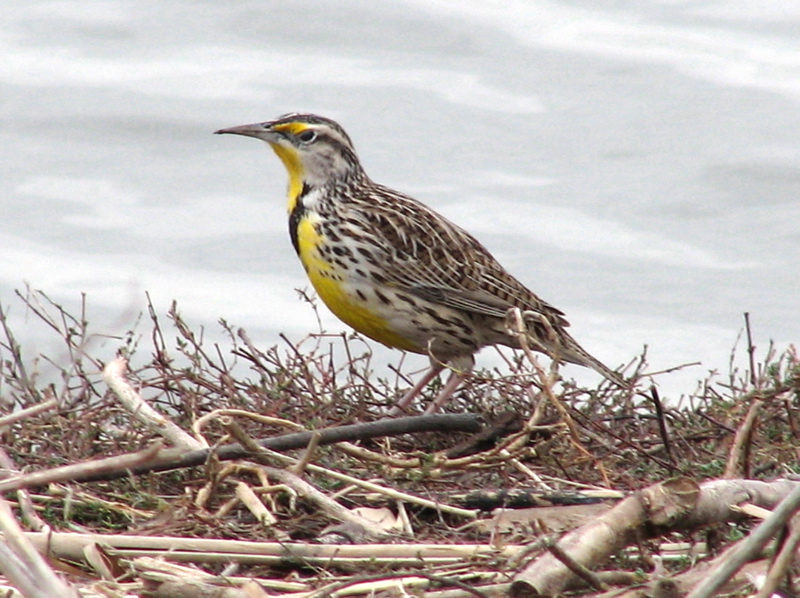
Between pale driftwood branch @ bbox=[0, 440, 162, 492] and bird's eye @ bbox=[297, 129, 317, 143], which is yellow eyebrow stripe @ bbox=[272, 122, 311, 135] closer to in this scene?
bird's eye @ bbox=[297, 129, 317, 143]

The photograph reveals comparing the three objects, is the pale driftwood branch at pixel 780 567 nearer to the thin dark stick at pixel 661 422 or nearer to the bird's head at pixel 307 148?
the thin dark stick at pixel 661 422

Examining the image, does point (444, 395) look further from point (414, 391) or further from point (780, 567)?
point (780, 567)

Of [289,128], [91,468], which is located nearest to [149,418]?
[91,468]

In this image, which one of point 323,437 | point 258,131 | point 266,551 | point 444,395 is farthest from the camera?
point 258,131

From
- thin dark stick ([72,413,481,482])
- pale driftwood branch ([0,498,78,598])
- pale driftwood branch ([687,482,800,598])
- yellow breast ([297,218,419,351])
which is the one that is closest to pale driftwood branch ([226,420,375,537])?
thin dark stick ([72,413,481,482])

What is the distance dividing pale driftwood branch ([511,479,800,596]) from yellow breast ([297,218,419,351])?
2636 mm

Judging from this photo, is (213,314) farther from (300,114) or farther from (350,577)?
(350,577)

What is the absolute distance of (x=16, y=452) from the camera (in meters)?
4.46

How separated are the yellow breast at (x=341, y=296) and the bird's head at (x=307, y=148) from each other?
367 mm

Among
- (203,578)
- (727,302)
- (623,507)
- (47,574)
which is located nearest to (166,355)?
(203,578)

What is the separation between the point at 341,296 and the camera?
5.98 meters

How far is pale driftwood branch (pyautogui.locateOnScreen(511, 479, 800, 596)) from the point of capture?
10.5 ft

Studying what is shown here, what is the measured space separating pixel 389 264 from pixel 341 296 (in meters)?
0.23

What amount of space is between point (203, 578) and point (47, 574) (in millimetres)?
1246
